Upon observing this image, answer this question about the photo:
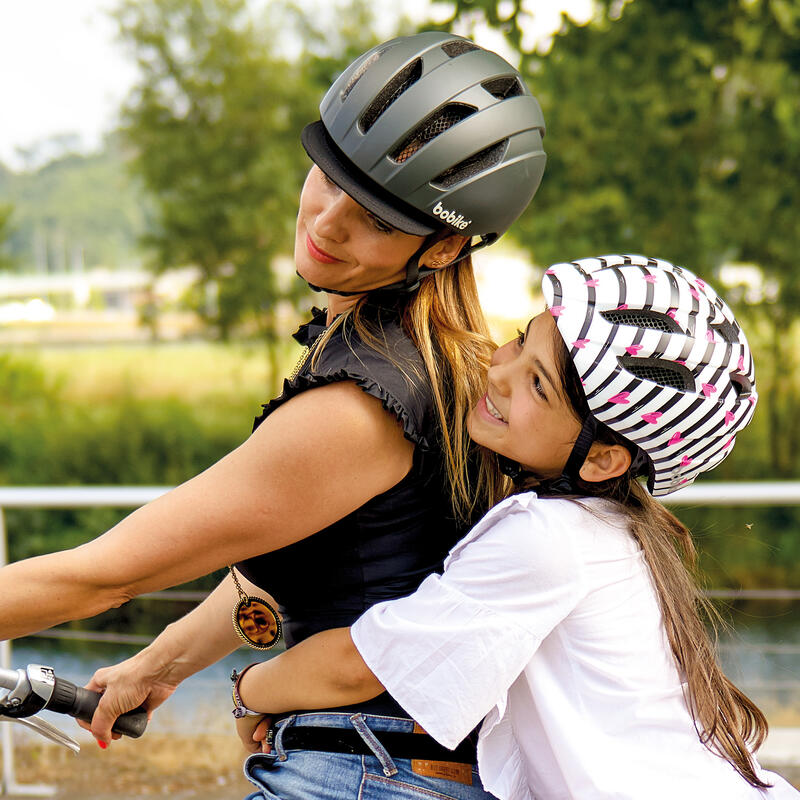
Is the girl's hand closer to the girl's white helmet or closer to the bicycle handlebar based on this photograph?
the bicycle handlebar

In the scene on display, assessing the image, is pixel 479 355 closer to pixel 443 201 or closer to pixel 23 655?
pixel 443 201

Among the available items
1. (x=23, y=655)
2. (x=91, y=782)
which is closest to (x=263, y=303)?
(x=23, y=655)

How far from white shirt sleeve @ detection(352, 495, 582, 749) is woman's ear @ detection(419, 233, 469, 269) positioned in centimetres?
52

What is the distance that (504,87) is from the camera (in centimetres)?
176

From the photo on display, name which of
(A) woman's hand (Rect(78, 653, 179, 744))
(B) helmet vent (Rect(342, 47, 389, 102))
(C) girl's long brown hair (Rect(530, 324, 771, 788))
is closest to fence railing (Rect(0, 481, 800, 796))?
(A) woman's hand (Rect(78, 653, 179, 744))

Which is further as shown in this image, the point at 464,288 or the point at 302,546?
the point at 464,288

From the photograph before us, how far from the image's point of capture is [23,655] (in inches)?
367

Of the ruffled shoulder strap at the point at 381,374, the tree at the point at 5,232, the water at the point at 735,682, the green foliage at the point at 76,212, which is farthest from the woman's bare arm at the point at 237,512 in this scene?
the tree at the point at 5,232

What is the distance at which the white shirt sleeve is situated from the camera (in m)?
1.41

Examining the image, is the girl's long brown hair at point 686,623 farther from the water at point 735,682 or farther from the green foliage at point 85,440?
the green foliage at point 85,440

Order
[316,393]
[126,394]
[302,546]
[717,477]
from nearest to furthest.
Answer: [316,393], [302,546], [717,477], [126,394]

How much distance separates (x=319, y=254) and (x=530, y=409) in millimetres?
460

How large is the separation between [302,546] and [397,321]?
1.40 ft

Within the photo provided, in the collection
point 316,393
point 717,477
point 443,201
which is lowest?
point 717,477
